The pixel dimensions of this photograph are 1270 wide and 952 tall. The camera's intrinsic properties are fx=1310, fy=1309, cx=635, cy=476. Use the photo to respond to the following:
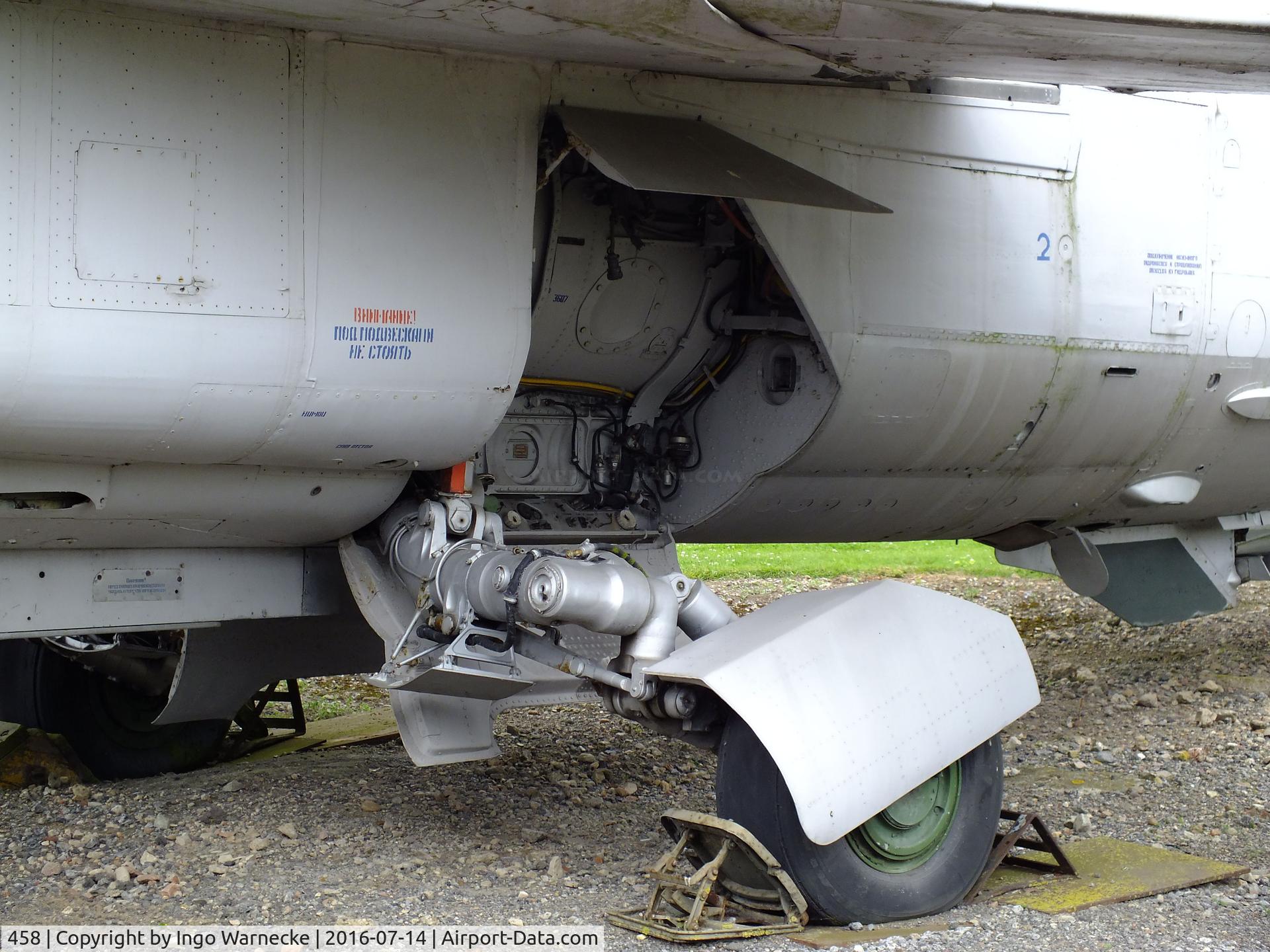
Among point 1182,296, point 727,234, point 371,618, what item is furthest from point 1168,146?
point 371,618

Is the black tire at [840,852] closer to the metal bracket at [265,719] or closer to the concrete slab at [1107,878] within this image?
the concrete slab at [1107,878]

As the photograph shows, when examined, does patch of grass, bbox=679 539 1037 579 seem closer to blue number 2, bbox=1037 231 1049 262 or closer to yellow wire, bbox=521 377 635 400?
yellow wire, bbox=521 377 635 400

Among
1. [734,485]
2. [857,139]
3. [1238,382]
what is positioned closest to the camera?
[857,139]

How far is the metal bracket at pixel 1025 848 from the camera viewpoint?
4.62 m

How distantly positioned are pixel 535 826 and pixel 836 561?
10168 mm

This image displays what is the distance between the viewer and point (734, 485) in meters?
5.66

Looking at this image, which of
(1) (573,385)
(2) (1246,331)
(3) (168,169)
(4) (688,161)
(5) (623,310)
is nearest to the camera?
(3) (168,169)

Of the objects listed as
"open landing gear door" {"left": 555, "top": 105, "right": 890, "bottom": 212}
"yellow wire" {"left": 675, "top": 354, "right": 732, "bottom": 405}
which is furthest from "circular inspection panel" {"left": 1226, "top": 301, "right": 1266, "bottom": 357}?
"open landing gear door" {"left": 555, "top": 105, "right": 890, "bottom": 212}

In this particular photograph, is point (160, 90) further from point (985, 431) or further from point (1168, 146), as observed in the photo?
point (1168, 146)

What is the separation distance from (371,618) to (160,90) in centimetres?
197

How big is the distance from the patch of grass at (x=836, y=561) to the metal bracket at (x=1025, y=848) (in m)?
8.18

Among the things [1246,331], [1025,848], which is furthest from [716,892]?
[1246,331]

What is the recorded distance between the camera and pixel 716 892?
421cm

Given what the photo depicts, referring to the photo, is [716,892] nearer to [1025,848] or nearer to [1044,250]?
[1025,848]
